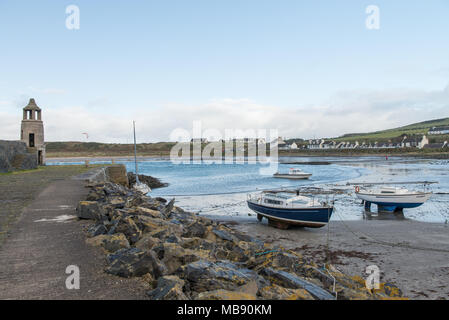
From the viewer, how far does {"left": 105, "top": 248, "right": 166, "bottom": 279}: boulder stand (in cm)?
644

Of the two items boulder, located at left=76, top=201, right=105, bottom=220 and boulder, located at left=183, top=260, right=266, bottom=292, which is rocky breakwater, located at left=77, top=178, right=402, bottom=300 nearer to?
boulder, located at left=183, top=260, right=266, bottom=292

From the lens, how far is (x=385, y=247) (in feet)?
50.5

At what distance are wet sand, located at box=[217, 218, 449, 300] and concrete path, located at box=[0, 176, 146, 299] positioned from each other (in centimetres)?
875

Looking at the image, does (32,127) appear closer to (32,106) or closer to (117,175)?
(32,106)

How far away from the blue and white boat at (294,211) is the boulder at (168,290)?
13.9 metres

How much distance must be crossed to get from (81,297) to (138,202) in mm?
10254

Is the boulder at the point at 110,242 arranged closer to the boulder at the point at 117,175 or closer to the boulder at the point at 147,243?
the boulder at the point at 147,243

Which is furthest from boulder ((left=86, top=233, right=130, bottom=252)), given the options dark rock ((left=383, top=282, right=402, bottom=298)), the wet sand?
the wet sand

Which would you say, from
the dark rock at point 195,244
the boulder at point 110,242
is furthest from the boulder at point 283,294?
the boulder at point 110,242

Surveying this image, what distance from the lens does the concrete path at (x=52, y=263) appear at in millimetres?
5785

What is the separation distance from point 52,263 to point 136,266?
2140 mm
